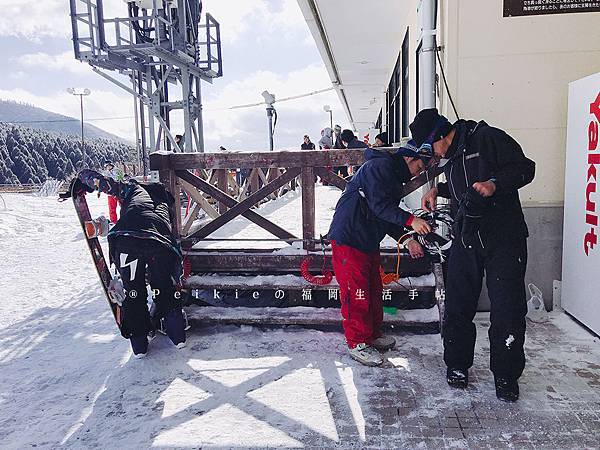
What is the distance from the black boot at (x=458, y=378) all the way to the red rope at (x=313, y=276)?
1.40m

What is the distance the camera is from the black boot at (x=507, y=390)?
9.34 feet

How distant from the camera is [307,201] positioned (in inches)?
173

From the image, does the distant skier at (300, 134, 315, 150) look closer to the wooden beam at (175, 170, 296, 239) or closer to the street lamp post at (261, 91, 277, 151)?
the street lamp post at (261, 91, 277, 151)

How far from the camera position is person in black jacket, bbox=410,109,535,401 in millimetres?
2850

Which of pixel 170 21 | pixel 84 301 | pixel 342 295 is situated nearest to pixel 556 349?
pixel 342 295

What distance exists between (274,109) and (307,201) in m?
10.6

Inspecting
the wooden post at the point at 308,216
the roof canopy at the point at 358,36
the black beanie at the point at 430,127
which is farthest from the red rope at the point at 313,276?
the roof canopy at the point at 358,36

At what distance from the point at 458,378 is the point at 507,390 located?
11.7 inches

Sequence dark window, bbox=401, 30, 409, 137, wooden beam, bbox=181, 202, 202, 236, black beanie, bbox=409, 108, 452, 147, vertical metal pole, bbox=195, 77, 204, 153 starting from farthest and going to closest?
1. vertical metal pole, bbox=195, 77, 204, 153
2. dark window, bbox=401, 30, 409, 137
3. wooden beam, bbox=181, 202, 202, 236
4. black beanie, bbox=409, 108, 452, 147

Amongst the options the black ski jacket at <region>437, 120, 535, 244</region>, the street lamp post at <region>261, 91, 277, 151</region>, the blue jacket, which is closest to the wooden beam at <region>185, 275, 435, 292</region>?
the blue jacket

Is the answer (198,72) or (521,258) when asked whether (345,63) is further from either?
(521,258)

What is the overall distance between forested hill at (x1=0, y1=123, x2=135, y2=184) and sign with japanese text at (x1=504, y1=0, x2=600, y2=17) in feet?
97.8

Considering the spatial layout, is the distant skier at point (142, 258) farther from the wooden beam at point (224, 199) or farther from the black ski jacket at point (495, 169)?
the black ski jacket at point (495, 169)

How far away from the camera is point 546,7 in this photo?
4.10 metres
